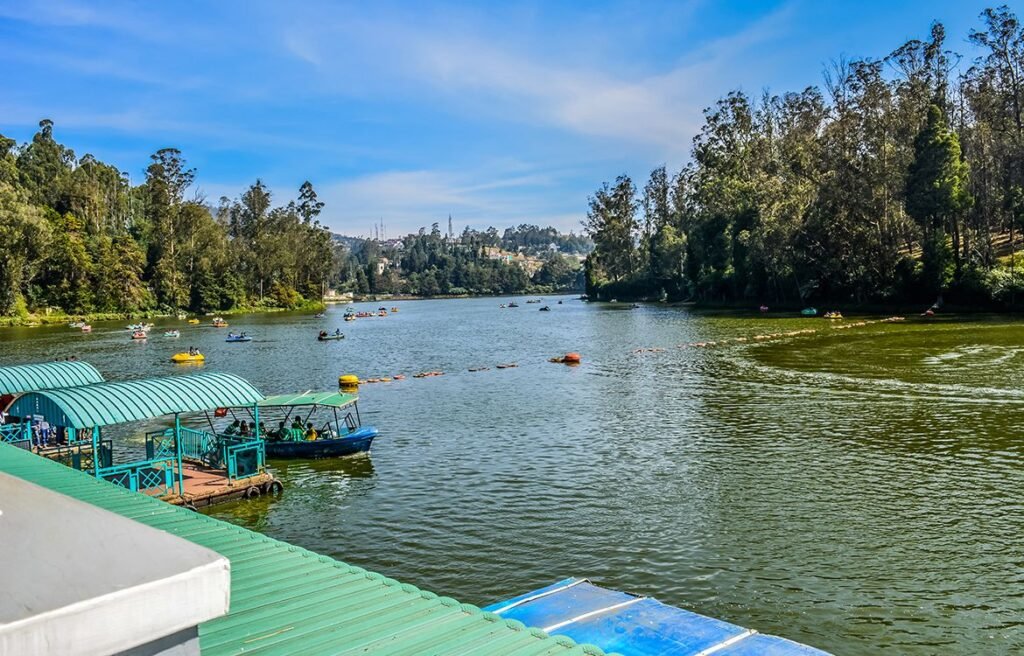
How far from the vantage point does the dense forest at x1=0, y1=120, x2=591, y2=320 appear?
365 feet

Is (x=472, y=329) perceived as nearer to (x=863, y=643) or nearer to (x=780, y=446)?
(x=780, y=446)

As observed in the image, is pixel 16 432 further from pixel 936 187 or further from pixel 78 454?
pixel 936 187

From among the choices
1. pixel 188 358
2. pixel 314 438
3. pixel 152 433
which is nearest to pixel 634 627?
pixel 152 433

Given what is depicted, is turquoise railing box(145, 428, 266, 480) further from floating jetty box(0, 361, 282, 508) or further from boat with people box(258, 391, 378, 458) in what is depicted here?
boat with people box(258, 391, 378, 458)

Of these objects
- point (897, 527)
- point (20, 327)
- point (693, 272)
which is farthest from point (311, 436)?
point (693, 272)

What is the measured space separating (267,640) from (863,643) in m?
11.2

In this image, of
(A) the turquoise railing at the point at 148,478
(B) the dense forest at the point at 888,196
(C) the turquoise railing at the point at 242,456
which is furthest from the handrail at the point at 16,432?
(B) the dense forest at the point at 888,196

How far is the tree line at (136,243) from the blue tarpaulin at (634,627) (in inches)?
4500

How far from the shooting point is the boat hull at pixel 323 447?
27703mm

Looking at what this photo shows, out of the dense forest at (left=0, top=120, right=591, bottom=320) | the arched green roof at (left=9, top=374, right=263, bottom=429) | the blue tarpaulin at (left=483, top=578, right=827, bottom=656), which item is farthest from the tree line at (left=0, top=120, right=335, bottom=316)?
the blue tarpaulin at (left=483, top=578, right=827, bottom=656)

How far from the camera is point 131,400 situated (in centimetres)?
2083

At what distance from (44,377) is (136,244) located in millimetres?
123479

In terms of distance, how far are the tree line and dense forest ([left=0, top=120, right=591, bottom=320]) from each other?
205 mm

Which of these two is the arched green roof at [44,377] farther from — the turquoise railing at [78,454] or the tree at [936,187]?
the tree at [936,187]
